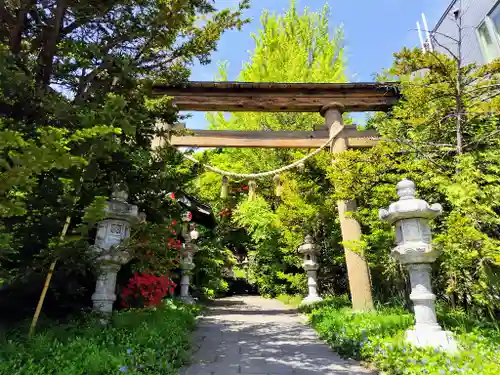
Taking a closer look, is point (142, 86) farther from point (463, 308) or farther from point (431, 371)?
point (463, 308)

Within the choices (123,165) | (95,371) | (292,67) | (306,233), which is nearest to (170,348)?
(95,371)

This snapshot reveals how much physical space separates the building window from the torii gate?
121 inches

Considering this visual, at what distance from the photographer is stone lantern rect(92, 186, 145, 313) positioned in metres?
4.36

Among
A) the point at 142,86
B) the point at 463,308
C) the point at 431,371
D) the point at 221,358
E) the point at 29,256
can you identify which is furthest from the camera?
the point at 463,308

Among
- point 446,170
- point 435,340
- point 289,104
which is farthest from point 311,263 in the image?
point 435,340

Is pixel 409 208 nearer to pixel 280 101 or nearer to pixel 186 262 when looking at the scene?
pixel 280 101

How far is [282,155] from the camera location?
1226cm

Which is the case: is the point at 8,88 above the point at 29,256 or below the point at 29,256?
above

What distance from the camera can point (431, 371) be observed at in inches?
117

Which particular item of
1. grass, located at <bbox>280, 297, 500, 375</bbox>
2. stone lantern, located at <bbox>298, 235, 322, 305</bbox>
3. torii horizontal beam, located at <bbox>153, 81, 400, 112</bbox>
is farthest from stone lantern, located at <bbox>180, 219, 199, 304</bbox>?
grass, located at <bbox>280, 297, 500, 375</bbox>

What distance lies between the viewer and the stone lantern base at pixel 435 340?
373 cm

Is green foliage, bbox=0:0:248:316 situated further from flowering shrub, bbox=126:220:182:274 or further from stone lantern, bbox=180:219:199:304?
stone lantern, bbox=180:219:199:304

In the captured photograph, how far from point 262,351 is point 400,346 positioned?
73.7 inches

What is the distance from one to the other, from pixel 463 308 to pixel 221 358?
14.3ft
